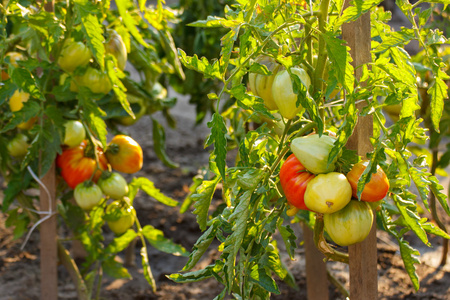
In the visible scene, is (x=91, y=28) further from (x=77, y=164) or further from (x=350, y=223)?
(x=350, y=223)

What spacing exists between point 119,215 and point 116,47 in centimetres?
54

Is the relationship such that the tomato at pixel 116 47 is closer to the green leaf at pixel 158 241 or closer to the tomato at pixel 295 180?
the green leaf at pixel 158 241

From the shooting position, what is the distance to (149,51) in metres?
2.04

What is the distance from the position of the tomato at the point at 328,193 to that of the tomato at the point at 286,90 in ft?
0.45

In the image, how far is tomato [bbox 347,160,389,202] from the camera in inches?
37.2

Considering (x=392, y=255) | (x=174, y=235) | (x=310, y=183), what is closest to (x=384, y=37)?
(x=310, y=183)

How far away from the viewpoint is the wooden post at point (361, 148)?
104 centimetres

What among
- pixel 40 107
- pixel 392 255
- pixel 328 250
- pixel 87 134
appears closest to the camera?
pixel 328 250

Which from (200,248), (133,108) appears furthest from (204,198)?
(133,108)

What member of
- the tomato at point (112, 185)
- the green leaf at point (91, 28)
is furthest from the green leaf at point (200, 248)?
the tomato at point (112, 185)

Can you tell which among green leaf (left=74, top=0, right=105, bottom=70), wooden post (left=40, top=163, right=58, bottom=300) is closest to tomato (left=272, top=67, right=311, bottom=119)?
green leaf (left=74, top=0, right=105, bottom=70)

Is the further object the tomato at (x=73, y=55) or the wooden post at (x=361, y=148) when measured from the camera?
the tomato at (x=73, y=55)

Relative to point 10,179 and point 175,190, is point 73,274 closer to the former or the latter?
point 10,179

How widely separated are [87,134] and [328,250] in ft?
3.00
